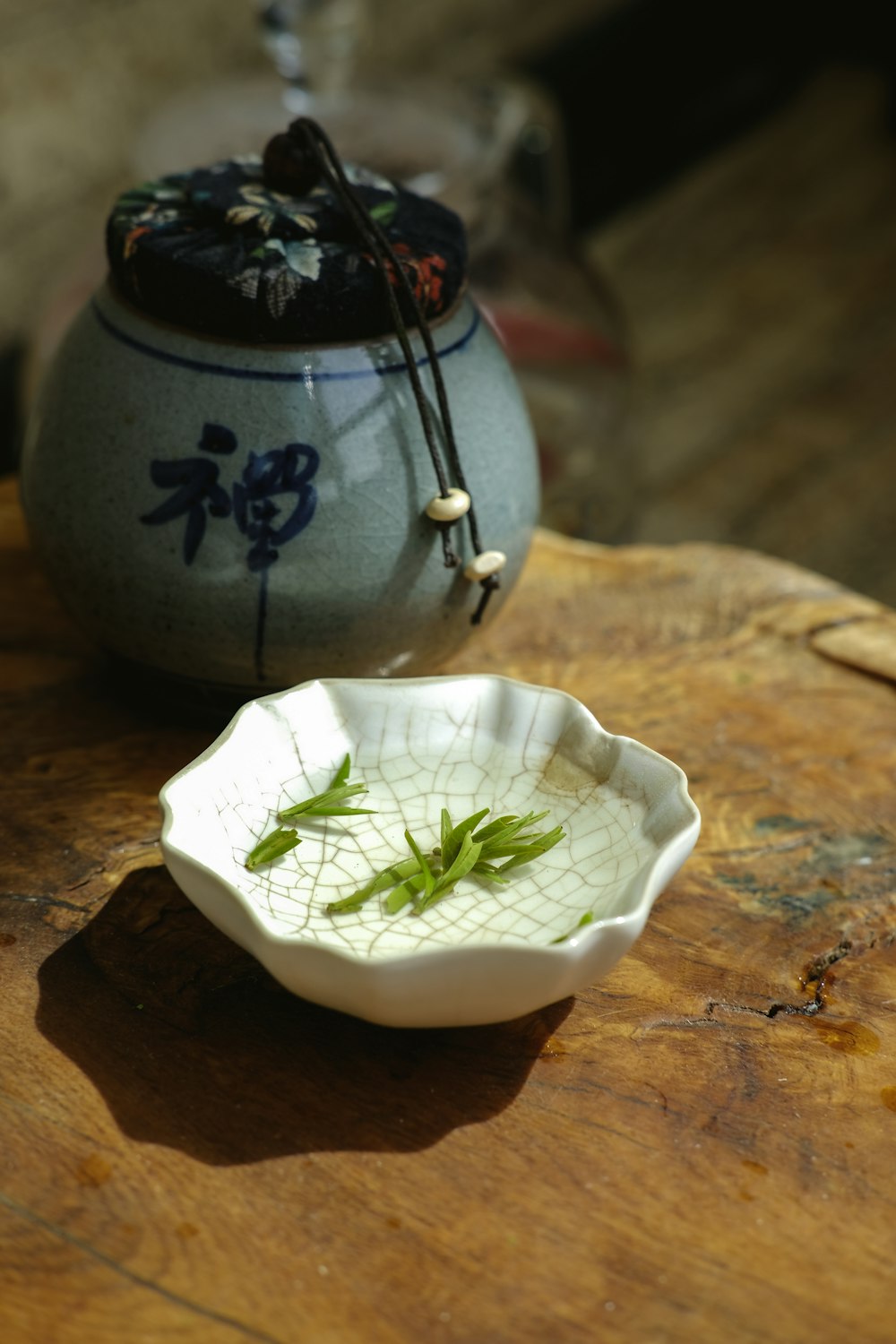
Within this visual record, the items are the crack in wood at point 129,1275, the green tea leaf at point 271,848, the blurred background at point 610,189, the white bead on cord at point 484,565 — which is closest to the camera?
the crack in wood at point 129,1275

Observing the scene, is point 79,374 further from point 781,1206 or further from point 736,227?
point 736,227

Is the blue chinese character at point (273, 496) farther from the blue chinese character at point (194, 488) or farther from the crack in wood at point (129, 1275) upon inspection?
the crack in wood at point (129, 1275)

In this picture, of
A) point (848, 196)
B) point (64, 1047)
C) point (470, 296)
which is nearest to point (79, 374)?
point (470, 296)

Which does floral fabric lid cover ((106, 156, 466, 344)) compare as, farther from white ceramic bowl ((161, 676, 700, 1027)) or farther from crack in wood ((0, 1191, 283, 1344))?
crack in wood ((0, 1191, 283, 1344))

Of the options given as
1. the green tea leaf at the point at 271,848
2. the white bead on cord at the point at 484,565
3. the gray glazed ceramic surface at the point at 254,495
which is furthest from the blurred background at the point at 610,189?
the green tea leaf at the point at 271,848

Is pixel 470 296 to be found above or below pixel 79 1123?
above
